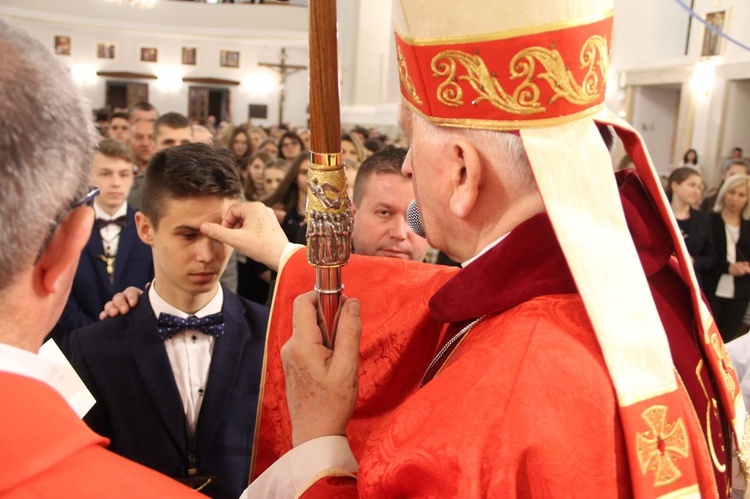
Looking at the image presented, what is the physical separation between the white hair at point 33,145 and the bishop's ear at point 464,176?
0.61m

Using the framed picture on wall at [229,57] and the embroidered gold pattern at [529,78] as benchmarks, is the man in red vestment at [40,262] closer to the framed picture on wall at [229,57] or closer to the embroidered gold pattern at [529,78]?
the embroidered gold pattern at [529,78]

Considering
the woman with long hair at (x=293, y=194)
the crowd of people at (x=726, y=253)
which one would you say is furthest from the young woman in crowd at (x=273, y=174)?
the crowd of people at (x=726, y=253)

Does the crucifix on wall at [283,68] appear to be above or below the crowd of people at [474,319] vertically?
above

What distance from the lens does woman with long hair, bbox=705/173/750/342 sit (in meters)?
5.17

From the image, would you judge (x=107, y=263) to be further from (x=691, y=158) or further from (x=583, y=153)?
(x=691, y=158)

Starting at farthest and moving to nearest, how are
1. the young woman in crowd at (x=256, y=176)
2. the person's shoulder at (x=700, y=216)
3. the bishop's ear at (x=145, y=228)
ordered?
the young woman in crowd at (x=256, y=176)
the person's shoulder at (x=700, y=216)
the bishop's ear at (x=145, y=228)

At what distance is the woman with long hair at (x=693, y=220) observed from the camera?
5219 mm

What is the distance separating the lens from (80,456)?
85 cm

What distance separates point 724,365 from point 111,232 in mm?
3047

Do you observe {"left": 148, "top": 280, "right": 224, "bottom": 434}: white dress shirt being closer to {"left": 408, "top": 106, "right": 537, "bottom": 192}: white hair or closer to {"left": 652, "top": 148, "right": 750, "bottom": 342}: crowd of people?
{"left": 408, "top": 106, "right": 537, "bottom": 192}: white hair

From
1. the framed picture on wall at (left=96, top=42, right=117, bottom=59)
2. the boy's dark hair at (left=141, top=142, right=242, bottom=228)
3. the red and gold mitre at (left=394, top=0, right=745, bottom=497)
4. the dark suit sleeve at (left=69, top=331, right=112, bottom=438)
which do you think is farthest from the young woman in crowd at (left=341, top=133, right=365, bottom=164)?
the framed picture on wall at (left=96, top=42, right=117, bottom=59)

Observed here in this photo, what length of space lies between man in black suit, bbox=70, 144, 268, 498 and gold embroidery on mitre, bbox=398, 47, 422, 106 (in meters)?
0.99

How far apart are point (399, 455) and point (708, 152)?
11926 mm

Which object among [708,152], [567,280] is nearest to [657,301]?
[567,280]
